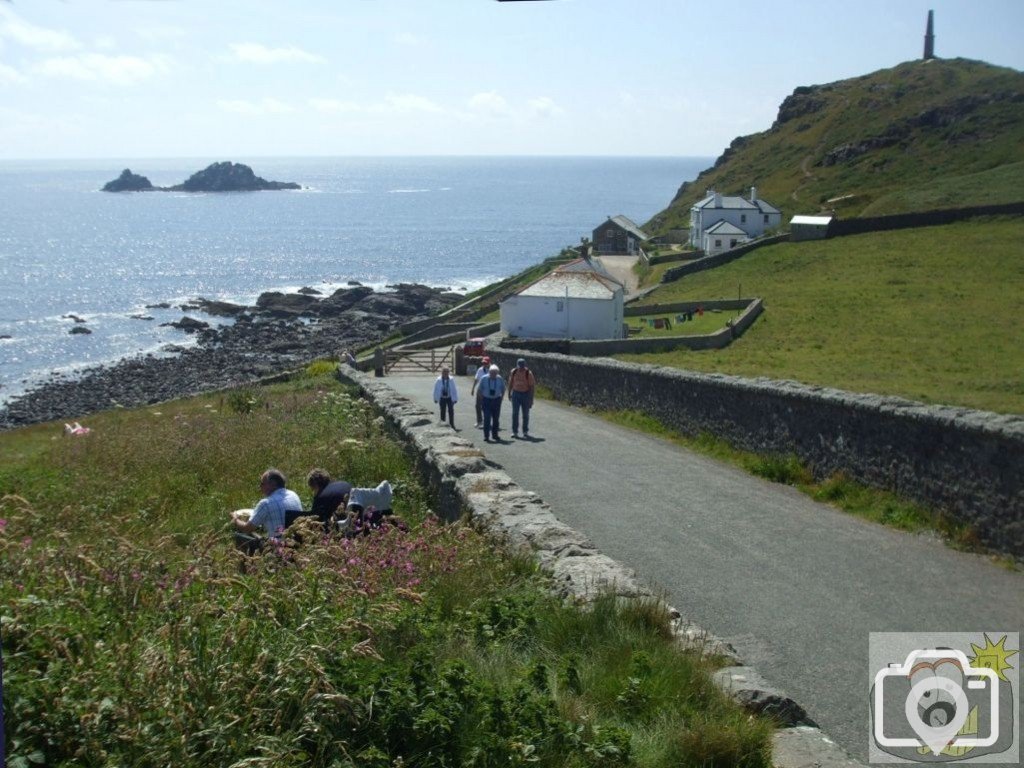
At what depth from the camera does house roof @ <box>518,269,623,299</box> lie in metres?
41.4

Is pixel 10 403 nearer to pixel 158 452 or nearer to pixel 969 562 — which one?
pixel 158 452

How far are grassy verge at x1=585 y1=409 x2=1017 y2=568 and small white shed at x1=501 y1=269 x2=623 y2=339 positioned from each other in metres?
23.4

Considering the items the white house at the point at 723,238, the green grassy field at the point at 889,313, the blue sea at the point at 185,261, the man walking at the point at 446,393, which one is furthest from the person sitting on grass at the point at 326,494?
the white house at the point at 723,238

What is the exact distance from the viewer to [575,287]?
138 ft

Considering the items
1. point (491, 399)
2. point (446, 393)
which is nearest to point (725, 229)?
point (446, 393)

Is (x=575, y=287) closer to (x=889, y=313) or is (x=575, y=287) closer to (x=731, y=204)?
(x=889, y=313)

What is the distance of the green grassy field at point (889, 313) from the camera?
26.4 metres

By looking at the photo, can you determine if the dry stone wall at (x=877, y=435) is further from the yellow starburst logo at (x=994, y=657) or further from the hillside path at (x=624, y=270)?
the hillside path at (x=624, y=270)

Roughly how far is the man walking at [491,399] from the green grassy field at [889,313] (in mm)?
8676

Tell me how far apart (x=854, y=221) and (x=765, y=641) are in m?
58.2

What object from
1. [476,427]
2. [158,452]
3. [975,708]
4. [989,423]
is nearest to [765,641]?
[975,708]

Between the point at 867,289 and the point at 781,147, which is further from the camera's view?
the point at 781,147

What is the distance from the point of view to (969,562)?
10.3m

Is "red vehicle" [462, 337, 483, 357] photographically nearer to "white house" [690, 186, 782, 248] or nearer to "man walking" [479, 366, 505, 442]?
A: "man walking" [479, 366, 505, 442]
